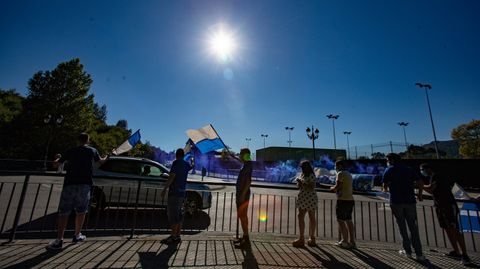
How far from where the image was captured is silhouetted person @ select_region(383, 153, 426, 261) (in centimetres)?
439

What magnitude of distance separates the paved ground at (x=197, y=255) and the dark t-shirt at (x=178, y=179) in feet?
2.97

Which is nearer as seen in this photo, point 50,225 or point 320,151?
point 50,225

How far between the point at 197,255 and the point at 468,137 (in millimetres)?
61202

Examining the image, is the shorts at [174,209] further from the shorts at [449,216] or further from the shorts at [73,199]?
the shorts at [449,216]

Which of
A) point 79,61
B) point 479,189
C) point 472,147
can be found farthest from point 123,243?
point 472,147

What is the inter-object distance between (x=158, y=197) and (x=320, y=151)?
64150 millimetres

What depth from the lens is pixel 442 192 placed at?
15.1 ft

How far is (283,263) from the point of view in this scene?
3.74 metres

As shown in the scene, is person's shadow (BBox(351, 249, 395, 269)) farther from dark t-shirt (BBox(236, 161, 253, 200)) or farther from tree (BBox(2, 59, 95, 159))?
tree (BBox(2, 59, 95, 159))

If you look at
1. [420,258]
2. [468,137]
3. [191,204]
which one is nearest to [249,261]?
[420,258]

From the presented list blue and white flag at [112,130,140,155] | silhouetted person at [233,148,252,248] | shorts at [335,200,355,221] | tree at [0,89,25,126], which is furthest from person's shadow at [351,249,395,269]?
tree at [0,89,25,126]

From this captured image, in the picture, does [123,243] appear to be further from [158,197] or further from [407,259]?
[407,259]

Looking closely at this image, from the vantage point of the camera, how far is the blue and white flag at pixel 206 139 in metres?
6.98

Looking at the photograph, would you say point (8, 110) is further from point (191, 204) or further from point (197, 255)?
point (197, 255)
